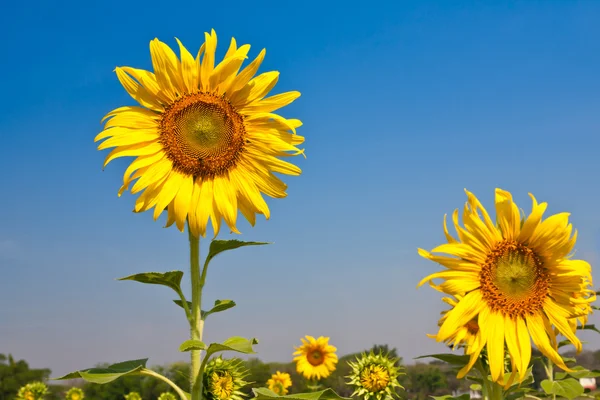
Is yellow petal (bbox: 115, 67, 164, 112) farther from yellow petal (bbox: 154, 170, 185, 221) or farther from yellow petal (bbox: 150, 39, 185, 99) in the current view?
yellow petal (bbox: 154, 170, 185, 221)

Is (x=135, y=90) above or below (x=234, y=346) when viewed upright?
above

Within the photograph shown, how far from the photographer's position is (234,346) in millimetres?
3717

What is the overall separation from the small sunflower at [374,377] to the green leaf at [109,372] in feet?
7.61

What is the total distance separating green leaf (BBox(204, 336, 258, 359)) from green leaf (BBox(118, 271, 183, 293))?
1.61ft

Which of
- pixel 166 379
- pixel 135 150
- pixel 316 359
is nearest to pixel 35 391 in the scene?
pixel 316 359

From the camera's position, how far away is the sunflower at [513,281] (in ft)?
15.4

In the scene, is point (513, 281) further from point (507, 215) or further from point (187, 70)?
point (187, 70)

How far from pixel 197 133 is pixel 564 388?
345 cm

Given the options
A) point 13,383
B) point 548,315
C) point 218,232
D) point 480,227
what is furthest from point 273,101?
point 13,383

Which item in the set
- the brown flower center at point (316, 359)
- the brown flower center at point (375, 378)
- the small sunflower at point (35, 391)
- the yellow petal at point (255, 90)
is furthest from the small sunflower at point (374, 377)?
the brown flower center at point (316, 359)

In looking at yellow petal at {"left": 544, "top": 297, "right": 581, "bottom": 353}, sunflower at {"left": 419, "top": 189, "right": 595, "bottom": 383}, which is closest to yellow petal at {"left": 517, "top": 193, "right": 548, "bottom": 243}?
sunflower at {"left": 419, "top": 189, "right": 595, "bottom": 383}

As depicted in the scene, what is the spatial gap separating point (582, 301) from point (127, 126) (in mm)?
3552

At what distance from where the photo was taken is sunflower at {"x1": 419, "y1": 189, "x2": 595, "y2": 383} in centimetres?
471

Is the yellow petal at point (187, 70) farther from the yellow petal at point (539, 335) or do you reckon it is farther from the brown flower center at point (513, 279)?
the yellow petal at point (539, 335)
